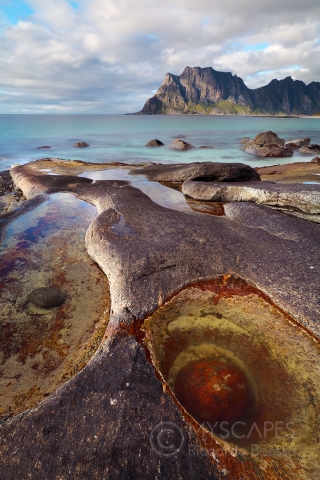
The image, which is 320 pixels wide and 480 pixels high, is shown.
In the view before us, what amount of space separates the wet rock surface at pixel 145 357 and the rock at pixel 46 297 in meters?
1.27

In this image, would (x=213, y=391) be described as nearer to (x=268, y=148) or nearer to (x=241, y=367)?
(x=241, y=367)

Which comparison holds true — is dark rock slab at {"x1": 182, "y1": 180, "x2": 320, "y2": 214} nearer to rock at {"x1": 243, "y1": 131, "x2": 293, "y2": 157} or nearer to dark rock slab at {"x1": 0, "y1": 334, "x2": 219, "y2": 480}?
dark rock slab at {"x1": 0, "y1": 334, "x2": 219, "y2": 480}

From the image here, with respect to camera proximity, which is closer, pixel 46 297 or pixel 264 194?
pixel 46 297

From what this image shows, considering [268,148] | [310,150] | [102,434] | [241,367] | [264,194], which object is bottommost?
[310,150]

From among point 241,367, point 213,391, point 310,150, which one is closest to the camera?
point 213,391

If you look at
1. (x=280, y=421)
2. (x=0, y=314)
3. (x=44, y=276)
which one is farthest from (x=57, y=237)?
(x=280, y=421)

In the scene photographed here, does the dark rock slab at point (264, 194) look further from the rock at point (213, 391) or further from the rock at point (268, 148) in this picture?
the rock at point (268, 148)

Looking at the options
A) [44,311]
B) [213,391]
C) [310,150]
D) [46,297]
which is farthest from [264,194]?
[310,150]

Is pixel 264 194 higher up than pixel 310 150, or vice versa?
pixel 264 194

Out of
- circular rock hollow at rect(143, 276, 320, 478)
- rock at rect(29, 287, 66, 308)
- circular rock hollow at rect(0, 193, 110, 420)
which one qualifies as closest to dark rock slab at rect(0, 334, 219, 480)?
circular rock hollow at rect(143, 276, 320, 478)

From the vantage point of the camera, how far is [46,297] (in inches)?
241

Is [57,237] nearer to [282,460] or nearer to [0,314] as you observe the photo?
[0,314]

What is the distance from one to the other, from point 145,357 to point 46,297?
3.17 meters

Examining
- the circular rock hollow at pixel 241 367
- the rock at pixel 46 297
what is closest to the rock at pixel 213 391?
the circular rock hollow at pixel 241 367
